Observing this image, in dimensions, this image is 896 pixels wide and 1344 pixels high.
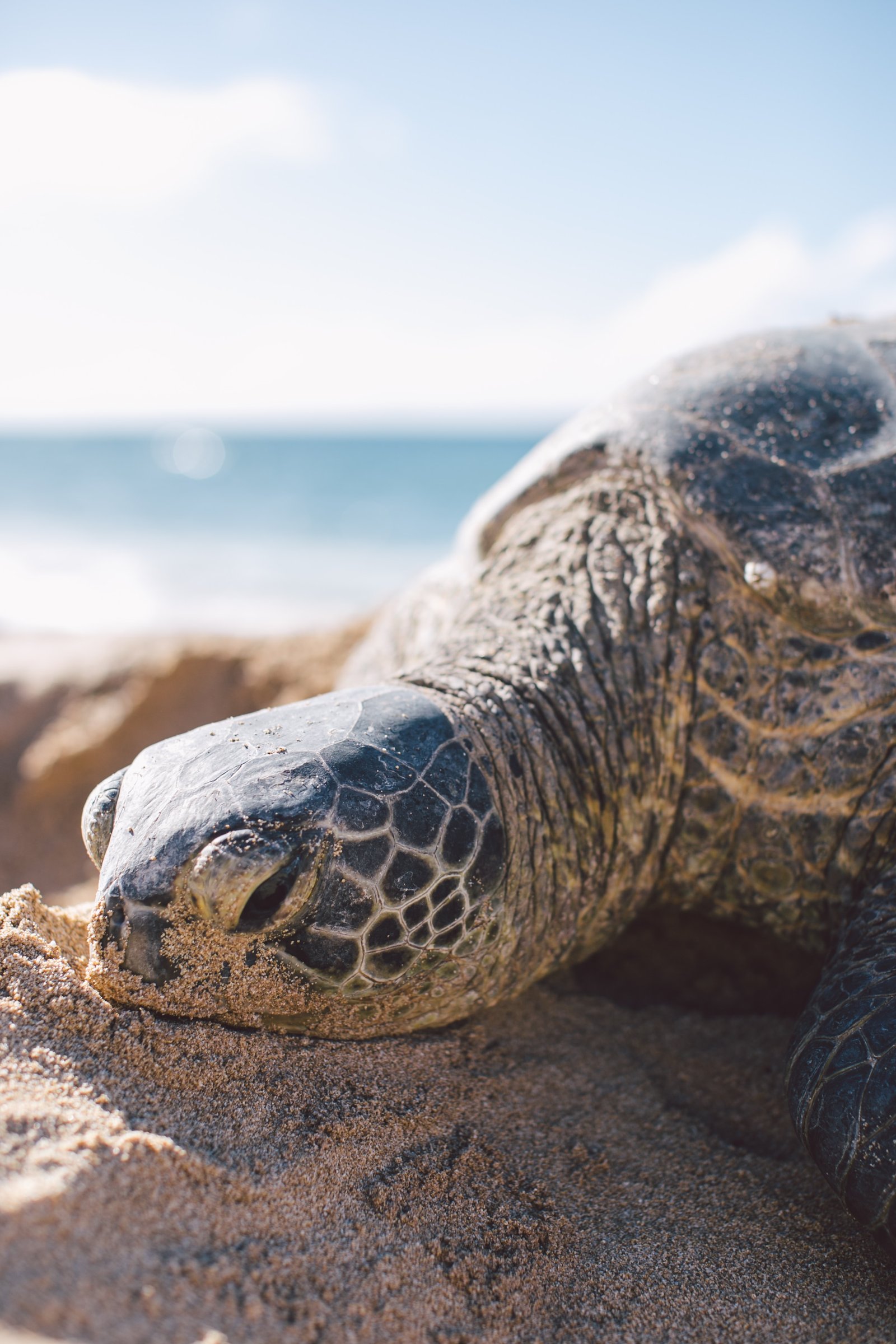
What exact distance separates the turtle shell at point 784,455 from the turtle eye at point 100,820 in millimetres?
1451

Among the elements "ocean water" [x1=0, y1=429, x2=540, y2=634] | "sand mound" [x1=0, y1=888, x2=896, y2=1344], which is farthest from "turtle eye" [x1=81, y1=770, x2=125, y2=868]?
"ocean water" [x1=0, y1=429, x2=540, y2=634]

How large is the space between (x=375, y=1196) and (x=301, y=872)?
0.50m

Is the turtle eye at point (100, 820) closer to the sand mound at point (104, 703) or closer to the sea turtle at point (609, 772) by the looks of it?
the sea turtle at point (609, 772)

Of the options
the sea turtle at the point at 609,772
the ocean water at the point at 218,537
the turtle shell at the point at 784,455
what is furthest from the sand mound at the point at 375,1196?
the ocean water at the point at 218,537

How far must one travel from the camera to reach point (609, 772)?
190 centimetres

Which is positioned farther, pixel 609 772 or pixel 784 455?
pixel 784 455

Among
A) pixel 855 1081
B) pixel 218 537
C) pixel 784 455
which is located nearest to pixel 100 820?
pixel 855 1081

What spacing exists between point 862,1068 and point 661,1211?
1.38 feet

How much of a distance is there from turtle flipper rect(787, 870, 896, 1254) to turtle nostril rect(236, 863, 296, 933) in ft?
3.15

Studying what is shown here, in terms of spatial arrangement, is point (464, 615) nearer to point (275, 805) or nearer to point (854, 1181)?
point (275, 805)

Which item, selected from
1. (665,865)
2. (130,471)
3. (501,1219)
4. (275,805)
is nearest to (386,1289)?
(501,1219)

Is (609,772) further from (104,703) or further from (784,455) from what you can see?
(104,703)

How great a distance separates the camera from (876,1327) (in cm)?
124

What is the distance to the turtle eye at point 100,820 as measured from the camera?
1505mm
